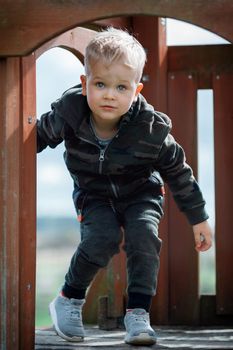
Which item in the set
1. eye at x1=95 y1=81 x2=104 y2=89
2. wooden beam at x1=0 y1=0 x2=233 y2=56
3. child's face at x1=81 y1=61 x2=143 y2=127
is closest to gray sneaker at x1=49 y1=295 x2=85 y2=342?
child's face at x1=81 y1=61 x2=143 y2=127

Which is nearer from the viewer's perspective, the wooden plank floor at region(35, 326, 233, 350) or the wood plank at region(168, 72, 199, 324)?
the wooden plank floor at region(35, 326, 233, 350)

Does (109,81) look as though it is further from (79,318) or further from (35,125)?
(79,318)

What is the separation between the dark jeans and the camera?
3.94 metres

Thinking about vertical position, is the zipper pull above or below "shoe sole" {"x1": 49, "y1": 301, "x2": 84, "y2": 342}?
above

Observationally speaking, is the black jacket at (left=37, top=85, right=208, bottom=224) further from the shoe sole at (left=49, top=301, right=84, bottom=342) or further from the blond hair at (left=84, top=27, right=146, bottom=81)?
A: the shoe sole at (left=49, top=301, right=84, bottom=342)

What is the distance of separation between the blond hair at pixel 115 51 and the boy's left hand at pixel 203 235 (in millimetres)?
674

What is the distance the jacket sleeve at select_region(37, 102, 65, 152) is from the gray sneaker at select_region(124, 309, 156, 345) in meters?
0.73

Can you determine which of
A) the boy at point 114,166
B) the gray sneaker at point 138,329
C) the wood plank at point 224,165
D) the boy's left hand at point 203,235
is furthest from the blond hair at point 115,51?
the wood plank at point 224,165

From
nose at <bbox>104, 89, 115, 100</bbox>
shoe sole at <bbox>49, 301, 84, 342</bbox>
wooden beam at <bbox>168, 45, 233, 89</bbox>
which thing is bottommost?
shoe sole at <bbox>49, 301, 84, 342</bbox>

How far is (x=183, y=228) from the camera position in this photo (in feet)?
17.0

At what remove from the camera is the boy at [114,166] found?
3.85 m

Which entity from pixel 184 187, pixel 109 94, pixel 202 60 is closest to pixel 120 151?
pixel 109 94

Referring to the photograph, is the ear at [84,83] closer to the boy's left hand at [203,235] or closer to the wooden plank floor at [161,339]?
the boy's left hand at [203,235]

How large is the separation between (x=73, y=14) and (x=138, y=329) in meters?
1.21
